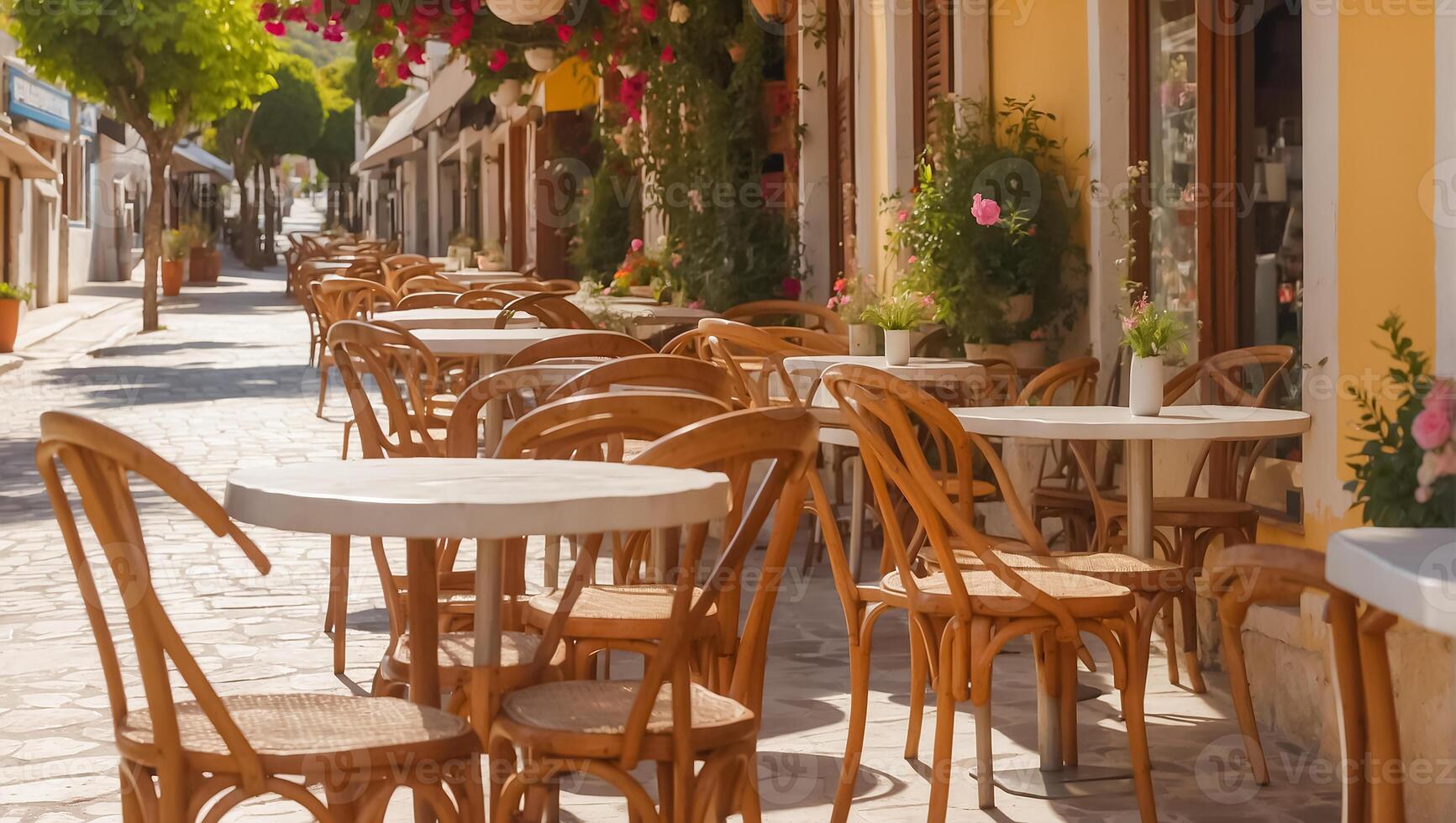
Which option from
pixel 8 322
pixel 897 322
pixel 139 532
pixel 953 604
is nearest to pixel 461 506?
pixel 139 532

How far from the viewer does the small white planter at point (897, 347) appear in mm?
6129

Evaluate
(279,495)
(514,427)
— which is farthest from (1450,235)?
(279,495)

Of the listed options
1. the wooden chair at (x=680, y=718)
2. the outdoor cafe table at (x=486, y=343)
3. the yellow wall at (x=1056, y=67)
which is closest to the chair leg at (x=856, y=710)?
the wooden chair at (x=680, y=718)

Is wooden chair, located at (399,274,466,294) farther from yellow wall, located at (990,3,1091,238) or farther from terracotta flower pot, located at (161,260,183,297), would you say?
terracotta flower pot, located at (161,260,183,297)

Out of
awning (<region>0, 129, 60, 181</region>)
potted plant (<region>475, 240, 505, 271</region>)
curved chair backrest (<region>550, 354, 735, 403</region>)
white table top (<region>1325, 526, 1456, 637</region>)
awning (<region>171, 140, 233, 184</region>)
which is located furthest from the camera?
awning (<region>171, 140, 233, 184</region>)

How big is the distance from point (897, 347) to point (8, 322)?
13.4 meters

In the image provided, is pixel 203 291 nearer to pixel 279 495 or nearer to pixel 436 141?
pixel 436 141

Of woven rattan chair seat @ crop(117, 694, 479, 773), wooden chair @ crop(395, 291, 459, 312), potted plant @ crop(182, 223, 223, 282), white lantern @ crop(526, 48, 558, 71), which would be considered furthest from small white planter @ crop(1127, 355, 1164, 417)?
potted plant @ crop(182, 223, 223, 282)

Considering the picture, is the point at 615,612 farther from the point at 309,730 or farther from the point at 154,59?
the point at 154,59

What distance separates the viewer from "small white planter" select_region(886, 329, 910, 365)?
241 inches

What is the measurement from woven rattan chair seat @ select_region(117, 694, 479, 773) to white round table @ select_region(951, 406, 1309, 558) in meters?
1.78

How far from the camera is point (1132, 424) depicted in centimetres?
416

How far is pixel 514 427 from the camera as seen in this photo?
3234 mm

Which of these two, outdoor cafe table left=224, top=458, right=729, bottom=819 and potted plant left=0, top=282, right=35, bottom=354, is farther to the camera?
potted plant left=0, top=282, right=35, bottom=354
